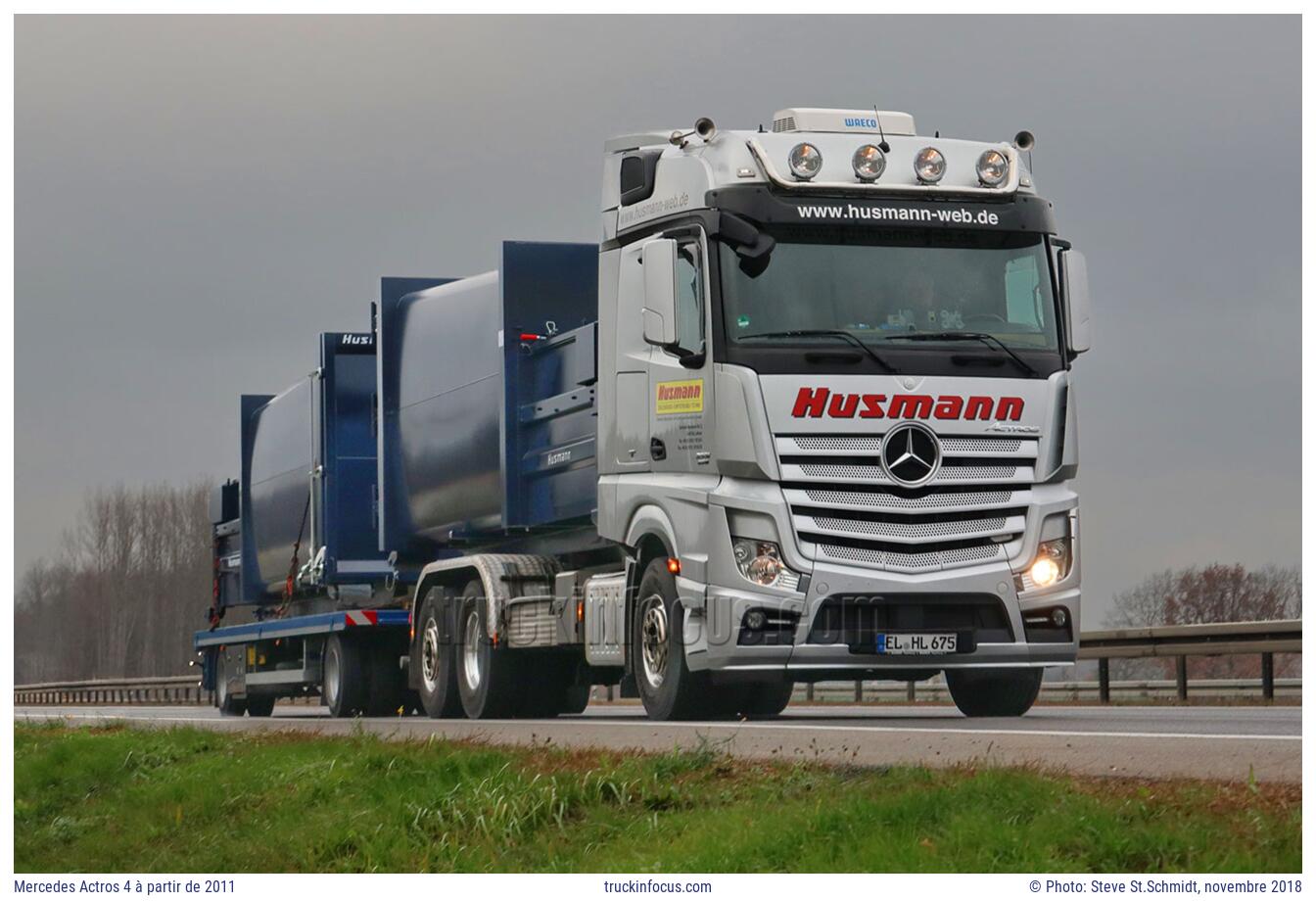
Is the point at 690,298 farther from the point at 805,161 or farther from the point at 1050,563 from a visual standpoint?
the point at 1050,563

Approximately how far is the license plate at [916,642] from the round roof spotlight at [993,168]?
127 inches

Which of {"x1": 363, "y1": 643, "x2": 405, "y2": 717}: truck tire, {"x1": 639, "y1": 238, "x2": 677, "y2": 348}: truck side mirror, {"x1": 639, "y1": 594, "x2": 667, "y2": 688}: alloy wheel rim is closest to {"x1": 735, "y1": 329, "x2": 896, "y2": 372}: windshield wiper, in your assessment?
{"x1": 639, "y1": 238, "x2": 677, "y2": 348}: truck side mirror

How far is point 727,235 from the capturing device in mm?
14938

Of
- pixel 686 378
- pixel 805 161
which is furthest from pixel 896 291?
pixel 686 378

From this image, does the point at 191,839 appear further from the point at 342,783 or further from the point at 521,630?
the point at 521,630

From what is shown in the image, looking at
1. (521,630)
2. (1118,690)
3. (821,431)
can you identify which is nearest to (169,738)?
(521,630)

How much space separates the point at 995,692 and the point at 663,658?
2.64m

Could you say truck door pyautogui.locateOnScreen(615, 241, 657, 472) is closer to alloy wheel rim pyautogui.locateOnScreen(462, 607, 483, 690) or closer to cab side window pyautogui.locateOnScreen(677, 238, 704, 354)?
cab side window pyautogui.locateOnScreen(677, 238, 704, 354)

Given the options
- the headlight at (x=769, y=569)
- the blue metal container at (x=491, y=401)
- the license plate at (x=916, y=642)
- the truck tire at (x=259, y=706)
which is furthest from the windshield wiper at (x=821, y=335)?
the truck tire at (x=259, y=706)

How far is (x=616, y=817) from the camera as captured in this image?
9.77 meters

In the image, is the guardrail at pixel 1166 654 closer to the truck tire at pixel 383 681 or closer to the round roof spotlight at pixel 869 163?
the round roof spotlight at pixel 869 163

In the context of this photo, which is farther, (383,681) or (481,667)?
(383,681)

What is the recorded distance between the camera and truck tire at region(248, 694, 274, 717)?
26.3 metres

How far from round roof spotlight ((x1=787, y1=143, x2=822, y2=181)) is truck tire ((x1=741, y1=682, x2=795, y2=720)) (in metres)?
3.62
